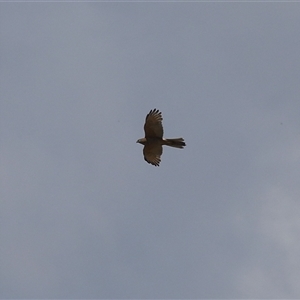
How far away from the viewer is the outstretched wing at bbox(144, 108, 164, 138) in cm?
3506

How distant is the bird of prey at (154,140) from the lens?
35.0m

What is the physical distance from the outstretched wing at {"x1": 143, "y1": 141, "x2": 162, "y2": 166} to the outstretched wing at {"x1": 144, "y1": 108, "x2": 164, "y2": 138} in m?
0.76

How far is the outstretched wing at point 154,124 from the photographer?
35.1m

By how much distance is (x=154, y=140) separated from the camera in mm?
35750

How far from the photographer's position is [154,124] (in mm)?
35219

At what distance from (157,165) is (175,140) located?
2427mm

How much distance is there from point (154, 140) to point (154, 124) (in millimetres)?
1058

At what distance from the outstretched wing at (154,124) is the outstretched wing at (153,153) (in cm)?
76

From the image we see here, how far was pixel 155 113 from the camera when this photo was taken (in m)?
35.1

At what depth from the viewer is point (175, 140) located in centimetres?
3472

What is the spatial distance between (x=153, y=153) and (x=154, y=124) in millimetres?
2076

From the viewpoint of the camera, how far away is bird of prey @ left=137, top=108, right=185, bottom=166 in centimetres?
3497

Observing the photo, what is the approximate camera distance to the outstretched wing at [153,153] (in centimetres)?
3603

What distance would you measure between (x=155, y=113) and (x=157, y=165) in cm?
329
